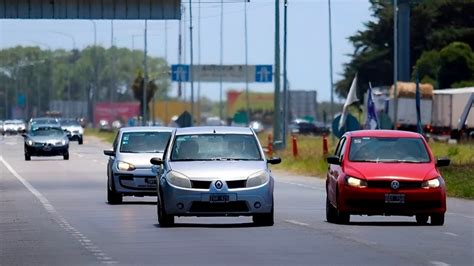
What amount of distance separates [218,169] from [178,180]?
66 cm

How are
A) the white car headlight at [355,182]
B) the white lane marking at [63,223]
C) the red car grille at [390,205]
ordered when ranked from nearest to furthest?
1. the white lane marking at [63,223]
2. the red car grille at [390,205]
3. the white car headlight at [355,182]

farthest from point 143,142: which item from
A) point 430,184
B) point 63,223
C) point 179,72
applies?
point 179,72

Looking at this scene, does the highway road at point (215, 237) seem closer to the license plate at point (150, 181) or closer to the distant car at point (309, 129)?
the license plate at point (150, 181)

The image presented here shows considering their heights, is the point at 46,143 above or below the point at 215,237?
below

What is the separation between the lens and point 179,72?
345ft

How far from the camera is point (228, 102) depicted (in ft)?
594

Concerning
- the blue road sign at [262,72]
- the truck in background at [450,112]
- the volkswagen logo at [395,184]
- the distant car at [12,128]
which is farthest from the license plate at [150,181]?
the distant car at [12,128]

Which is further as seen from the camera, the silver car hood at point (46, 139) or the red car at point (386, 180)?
the silver car hood at point (46, 139)

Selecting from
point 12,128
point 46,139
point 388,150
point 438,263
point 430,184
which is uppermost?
point 388,150

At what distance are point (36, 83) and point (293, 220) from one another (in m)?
170

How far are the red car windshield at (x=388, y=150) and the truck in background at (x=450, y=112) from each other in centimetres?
5495

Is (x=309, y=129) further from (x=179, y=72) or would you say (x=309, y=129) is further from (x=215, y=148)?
(x=215, y=148)

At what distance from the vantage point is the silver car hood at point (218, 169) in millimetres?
24312

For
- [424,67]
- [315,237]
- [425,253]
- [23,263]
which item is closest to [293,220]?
[315,237]
